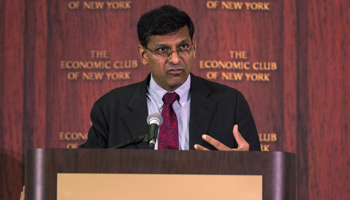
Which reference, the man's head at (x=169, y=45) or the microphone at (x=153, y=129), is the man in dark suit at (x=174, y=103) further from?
→ the microphone at (x=153, y=129)

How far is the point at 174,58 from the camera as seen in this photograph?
224 centimetres

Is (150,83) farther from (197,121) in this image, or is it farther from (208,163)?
(208,163)

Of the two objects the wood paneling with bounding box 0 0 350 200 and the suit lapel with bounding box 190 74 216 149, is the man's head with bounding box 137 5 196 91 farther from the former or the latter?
the wood paneling with bounding box 0 0 350 200

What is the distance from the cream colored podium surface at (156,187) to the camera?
1295mm

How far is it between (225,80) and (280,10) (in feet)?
2.16

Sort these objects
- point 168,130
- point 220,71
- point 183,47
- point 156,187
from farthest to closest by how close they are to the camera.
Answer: point 220,71
point 183,47
point 168,130
point 156,187

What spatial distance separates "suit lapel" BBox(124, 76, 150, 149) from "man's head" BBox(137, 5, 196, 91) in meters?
0.14

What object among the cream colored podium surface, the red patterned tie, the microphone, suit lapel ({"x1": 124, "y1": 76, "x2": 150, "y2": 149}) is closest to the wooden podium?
the cream colored podium surface

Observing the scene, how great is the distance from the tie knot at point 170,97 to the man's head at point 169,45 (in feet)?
0.15

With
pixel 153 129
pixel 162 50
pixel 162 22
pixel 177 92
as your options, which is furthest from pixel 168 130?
pixel 153 129

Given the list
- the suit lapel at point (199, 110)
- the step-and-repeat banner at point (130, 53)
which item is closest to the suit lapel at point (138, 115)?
the suit lapel at point (199, 110)

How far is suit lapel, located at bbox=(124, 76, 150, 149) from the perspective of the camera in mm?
2268

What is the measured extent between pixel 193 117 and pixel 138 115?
0.94ft

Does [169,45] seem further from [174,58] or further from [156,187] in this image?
[156,187]
